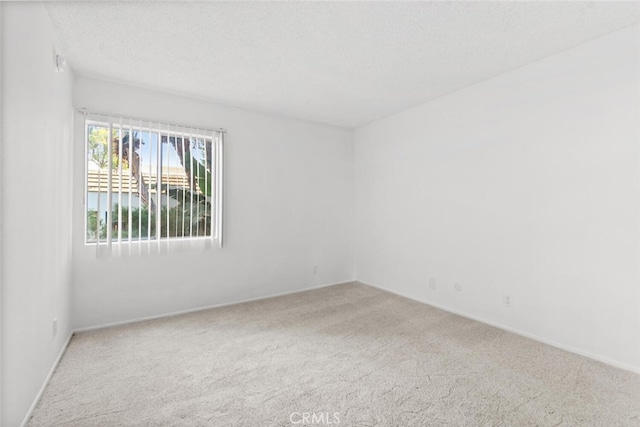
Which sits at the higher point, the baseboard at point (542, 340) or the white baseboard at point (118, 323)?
the white baseboard at point (118, 323)

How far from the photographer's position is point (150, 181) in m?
3.16

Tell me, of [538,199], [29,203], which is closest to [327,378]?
[29,203]

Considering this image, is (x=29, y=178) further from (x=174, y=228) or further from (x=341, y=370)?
(x=341, y=370)

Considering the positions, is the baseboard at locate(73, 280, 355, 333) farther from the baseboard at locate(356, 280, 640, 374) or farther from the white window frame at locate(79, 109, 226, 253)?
the baseboard at locate(356, 280, 640, 374)

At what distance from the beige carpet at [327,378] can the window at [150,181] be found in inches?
38.9

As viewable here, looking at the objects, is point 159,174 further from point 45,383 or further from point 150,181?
point 45,383

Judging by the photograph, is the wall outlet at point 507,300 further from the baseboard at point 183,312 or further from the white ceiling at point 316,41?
the baseboard at point 183,312

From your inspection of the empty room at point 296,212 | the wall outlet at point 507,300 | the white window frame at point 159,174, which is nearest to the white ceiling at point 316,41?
the empty room at point 296,212

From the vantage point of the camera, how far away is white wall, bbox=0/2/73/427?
1.41 meters

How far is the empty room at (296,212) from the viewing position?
1.78 m

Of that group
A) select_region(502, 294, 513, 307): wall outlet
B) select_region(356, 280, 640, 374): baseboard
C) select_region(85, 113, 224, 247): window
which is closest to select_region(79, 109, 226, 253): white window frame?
select_region(85, 113, 224, 247): window

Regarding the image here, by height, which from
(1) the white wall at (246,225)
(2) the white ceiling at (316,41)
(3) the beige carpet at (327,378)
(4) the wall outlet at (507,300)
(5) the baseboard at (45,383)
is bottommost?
(3) the beige carpet at (327,378)

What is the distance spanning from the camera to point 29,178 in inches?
65.6

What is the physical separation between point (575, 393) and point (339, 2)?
2929mm
